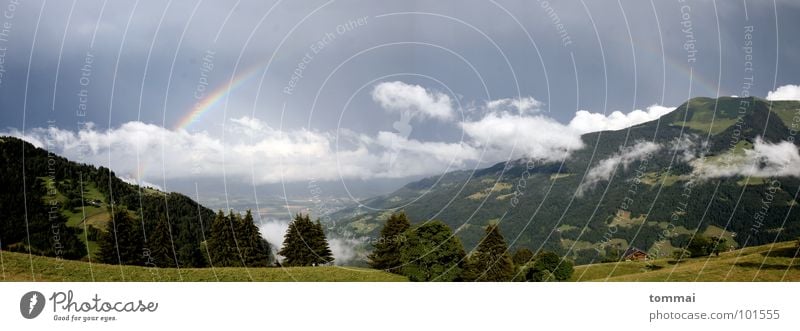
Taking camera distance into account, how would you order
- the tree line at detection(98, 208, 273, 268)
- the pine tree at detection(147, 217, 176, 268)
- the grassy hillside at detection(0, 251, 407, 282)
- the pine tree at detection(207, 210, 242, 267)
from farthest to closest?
1. the pine tree at detection(147, 217, 176, 268)
2. the pine tree at detection(207, 210, 242, 267)
3. the tree line at detection(98, 208, 273, 268)
4. the grassy hillside at detection(0, 251, 407, 282)

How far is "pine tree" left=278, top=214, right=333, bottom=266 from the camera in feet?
150

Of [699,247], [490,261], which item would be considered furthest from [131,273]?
[699,247]

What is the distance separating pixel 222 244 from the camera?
46594 millimetres

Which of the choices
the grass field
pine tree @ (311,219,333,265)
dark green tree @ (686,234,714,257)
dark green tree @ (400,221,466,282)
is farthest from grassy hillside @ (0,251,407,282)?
dark green tree @ (686,234,714,257)

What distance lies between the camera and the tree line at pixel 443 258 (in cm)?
3884

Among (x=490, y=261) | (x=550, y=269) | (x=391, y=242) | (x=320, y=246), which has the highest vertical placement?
(x=320, y=246)

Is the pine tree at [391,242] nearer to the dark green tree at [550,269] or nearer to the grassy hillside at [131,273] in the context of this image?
the grassy hillside at [131,273]

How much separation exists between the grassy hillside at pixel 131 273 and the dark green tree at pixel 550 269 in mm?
15598

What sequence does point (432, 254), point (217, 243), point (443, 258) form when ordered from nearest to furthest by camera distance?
point (432, 254) < point (443, 258) < point (217, 243)

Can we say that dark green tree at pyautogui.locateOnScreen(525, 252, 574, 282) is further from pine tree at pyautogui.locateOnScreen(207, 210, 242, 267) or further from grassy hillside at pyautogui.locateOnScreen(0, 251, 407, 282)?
pine tree at pyautogui.locateOnScreen(207, 210, 242, 267)

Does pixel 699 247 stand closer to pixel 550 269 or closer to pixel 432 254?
pixel 550 269

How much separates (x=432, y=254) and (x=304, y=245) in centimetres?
1341
